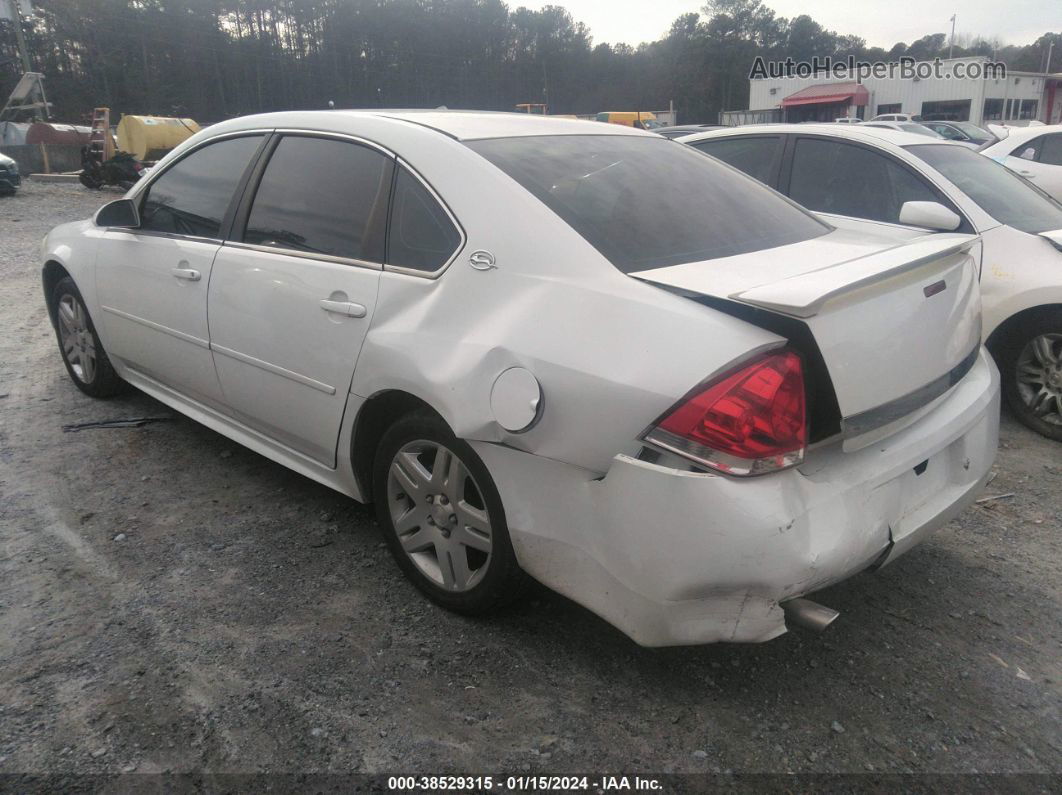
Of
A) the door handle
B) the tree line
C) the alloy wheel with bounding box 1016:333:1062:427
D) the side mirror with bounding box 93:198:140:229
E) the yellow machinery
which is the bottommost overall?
the alloy wheel with bounding box 1016:333:1062:427

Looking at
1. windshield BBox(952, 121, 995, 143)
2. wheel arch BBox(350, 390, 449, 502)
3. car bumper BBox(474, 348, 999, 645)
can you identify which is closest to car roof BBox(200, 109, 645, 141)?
wheel arch BBox(350, 390, 449, 502)

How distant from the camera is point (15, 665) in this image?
8.11 feet

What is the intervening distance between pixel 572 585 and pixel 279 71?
229 ft

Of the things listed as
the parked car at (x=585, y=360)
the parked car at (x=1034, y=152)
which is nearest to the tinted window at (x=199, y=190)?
the parked car at (x=585, y=360)

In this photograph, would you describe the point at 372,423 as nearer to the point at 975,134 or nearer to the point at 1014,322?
the point at 1014,322

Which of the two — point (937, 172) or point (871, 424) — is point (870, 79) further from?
point (871, 424)

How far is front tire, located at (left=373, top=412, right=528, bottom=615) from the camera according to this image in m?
2.44

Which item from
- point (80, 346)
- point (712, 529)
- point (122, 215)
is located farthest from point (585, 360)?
point (80, 346)

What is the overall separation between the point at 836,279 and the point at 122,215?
136 inches

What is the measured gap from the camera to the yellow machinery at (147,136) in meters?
23.2

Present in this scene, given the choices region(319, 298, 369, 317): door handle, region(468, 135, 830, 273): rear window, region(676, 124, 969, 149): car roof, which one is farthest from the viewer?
region(676, 124, 969, 149): car roof

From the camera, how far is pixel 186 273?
354cm

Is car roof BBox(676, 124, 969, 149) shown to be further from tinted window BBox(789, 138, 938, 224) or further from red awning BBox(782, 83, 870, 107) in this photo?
red awning BBox(782, 83, 870, 107)

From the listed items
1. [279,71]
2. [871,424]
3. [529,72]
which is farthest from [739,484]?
[529,72]
